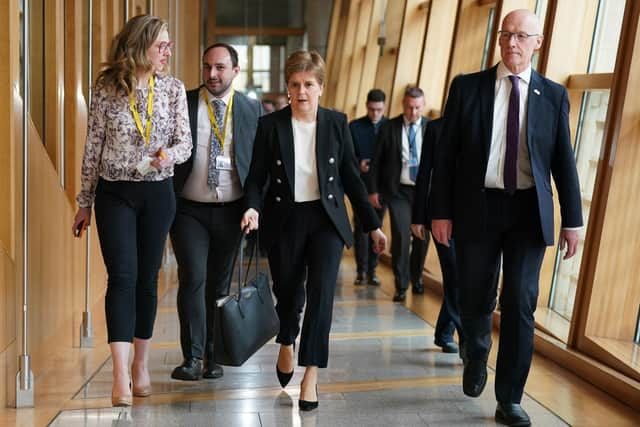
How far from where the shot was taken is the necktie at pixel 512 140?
380 centimetres

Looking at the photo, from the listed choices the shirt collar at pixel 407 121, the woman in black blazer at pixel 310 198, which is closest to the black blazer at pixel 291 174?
the woman in black blazer at pixel 310 198

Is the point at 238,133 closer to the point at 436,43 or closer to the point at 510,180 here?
the point at 510,180

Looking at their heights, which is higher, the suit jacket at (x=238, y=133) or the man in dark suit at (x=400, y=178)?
the suit jacket at (x=238, y=133)

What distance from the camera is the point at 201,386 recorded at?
15.1 feet

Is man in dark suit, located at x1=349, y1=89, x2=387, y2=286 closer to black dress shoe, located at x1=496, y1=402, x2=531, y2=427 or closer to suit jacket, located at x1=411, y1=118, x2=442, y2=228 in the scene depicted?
suit jacket, located at x1=411, y1=118, x2=442, y2=228

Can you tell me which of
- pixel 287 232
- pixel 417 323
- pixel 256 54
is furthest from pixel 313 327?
pixel 256 54

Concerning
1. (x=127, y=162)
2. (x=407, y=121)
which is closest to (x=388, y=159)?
(x=407, y=121)

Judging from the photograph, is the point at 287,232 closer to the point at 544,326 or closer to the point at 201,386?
the point at 201,386

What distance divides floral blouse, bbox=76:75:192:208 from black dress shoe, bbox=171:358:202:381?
117 centimetres

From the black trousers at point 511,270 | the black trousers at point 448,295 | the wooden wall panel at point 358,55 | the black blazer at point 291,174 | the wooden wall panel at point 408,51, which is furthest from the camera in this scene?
the wooden wall panel at point 358,55

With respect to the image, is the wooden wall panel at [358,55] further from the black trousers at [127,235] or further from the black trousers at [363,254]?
the black trousers at [127,235]

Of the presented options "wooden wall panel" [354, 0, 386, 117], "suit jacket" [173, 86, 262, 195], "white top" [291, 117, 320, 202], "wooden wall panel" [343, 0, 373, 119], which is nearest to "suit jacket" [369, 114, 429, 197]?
"suit jacket" [173, 86, 262, 195]

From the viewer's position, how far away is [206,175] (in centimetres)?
448

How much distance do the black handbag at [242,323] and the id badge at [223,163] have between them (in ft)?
2.23
